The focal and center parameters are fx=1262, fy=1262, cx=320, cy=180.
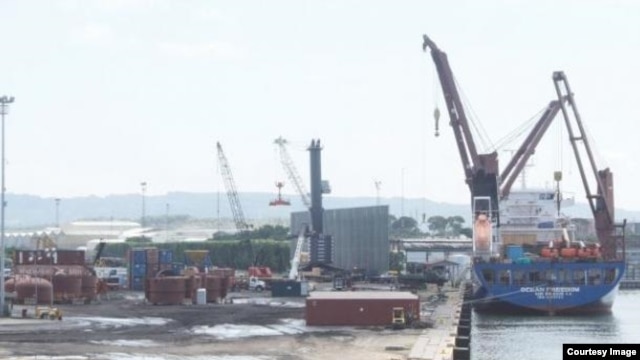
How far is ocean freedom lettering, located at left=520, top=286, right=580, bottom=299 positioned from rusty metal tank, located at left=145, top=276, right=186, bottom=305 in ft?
79.3

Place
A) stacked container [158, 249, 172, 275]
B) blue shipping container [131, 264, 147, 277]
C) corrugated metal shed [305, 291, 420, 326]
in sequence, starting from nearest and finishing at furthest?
1. corrugated metal shed [305, 291, 420, 326]
2. stacked container [158, 249, 172, 275]
3. blue shipping container [131, 264, 147, 277]

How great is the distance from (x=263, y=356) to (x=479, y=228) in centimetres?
5424

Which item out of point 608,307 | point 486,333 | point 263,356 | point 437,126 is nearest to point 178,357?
point 263,356

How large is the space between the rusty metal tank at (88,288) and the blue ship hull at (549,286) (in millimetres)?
28015

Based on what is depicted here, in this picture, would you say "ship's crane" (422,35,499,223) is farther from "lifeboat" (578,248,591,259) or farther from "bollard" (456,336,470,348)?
"bollard" (456,336,470,348)

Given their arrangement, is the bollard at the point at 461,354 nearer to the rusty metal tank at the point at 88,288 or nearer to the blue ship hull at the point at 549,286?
the blue ship hull at the point at 549,286

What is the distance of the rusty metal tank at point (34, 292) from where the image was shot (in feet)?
278

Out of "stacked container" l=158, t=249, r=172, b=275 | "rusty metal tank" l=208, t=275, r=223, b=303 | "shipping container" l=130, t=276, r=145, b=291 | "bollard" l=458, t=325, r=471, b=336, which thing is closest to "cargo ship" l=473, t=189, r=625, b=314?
"rusty metal tank" l=208, t=275, r=223, b=303

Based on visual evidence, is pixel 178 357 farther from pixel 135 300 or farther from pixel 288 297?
pixel 288 297

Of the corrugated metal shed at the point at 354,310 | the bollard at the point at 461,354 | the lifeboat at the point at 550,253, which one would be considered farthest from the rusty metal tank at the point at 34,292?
the bollard at the point at 461,354

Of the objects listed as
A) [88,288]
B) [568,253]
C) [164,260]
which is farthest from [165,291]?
[568,253]

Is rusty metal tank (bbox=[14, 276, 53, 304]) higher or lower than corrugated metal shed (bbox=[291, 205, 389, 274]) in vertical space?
lower

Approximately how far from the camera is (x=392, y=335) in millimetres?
58781

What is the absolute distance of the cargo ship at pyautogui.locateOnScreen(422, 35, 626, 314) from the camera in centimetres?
8912
